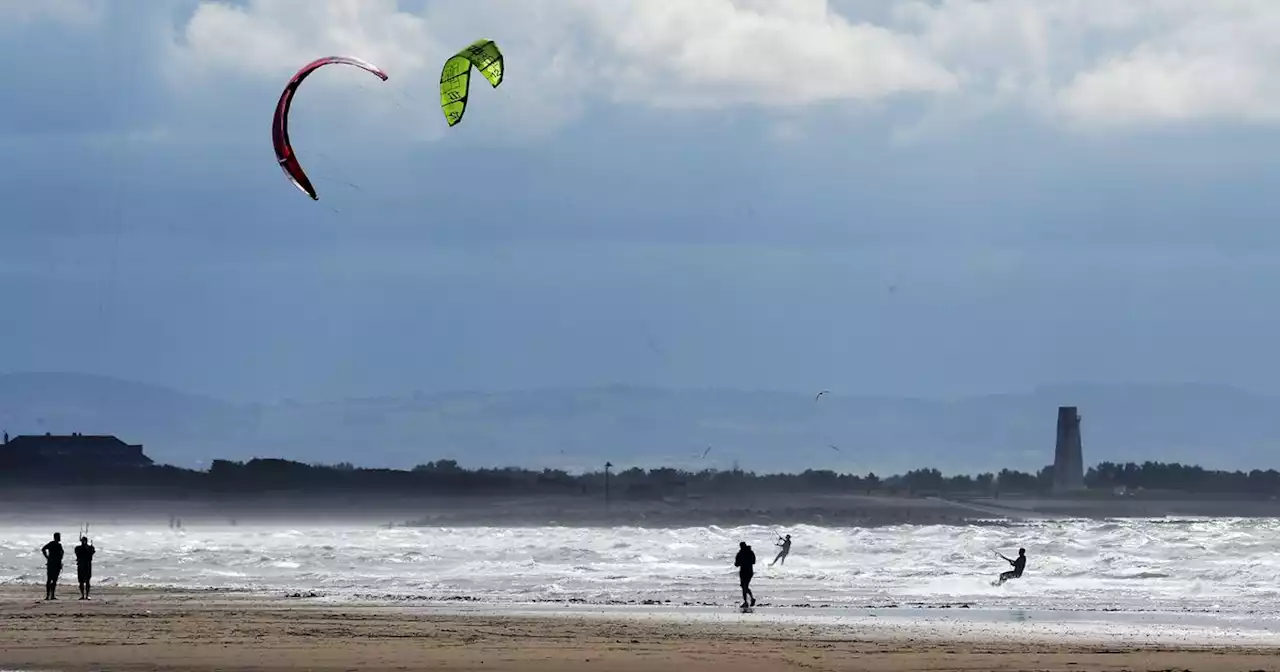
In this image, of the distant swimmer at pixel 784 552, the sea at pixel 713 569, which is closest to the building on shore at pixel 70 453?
the sea at pixel 713 569

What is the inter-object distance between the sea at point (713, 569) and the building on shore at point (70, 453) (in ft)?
178

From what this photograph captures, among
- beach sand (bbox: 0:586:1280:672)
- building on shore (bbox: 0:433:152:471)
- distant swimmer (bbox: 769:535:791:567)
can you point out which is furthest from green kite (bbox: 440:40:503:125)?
building on shore (bbox: 0:433:152:471)

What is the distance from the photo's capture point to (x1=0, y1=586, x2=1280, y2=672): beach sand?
66.6 feet

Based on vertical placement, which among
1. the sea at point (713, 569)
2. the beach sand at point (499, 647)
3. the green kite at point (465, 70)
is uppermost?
the green kite at point (465, 70)

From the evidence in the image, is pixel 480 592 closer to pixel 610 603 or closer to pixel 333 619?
pixel 610 603

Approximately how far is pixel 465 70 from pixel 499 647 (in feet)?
30.3

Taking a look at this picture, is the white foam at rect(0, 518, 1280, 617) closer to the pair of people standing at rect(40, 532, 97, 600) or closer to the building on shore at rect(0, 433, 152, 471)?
the pair of people standing at rect(40, 532, 97, 600)

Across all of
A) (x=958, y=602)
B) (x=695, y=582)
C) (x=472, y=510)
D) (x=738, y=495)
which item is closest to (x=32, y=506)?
(x=472, y=510)

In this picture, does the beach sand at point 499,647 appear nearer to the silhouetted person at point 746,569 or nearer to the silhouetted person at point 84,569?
the silhouetted person at point 84,569

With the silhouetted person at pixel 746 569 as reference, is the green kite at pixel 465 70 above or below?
above

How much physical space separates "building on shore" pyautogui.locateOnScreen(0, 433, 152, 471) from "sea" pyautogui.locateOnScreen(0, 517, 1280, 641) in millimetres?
54294

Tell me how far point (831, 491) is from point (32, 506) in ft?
154

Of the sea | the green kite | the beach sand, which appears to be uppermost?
the green kite

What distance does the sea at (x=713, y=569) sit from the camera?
31.0 meters
